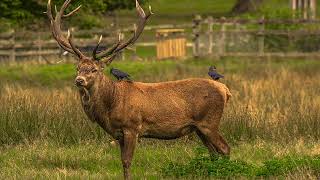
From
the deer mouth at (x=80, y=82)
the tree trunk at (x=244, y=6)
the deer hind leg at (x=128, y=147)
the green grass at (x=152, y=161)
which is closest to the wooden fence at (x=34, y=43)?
the green grass at (x=152, y=161)

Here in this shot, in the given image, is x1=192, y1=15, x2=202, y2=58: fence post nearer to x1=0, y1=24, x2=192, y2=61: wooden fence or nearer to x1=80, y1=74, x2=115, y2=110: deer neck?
x1=0, y1=24, x2=192, y2=61: wooden fence

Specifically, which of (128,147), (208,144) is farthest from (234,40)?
(128,147)

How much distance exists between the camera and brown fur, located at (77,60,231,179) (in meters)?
11.9

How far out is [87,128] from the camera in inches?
589

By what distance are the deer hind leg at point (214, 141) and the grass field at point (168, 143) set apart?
0.12m

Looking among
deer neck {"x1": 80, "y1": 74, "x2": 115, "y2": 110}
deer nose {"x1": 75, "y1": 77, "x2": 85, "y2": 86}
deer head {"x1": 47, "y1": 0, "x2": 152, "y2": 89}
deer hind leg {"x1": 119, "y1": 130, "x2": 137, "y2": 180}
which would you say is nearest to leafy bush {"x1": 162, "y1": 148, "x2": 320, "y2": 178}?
deer hind leg {"x1": 119, "y1": 130, "x2": 137, "y2": 180}

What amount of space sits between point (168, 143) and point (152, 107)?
7.91 ft

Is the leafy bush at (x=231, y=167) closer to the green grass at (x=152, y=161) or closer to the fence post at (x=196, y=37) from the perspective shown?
the green grass at (x=152, y=161)

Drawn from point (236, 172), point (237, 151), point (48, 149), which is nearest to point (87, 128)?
point (48, 149)

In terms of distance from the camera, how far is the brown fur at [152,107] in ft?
39.1

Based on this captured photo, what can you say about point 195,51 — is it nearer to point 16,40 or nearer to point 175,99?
point 16,40

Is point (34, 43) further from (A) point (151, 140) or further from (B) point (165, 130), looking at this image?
(B) point (165, 130)

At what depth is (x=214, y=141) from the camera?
12.6 meters

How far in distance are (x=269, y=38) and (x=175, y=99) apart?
2243 cm
